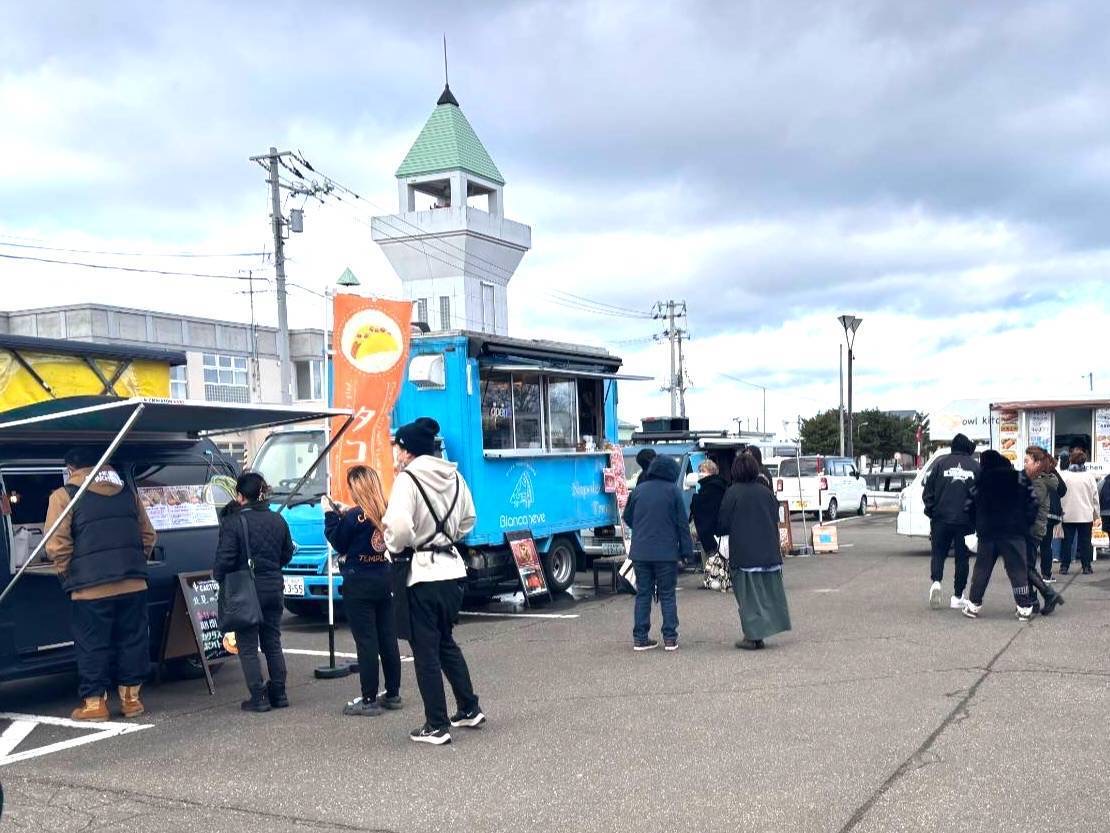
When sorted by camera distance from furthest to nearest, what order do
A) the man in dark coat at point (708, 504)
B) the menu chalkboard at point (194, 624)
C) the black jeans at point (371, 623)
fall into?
the man in dark coat at point (708, 504) → the menu chalkboard at point (194, 624) → the black jeans at point (371, 623)

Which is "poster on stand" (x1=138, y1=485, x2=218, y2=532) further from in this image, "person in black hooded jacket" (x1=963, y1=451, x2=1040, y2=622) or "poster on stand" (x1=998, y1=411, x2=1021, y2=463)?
"poster on stand" (x1=998, y1=411, x2=1021, y2=463)

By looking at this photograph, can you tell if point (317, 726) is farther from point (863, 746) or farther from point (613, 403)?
point (613, 403)

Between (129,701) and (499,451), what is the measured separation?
5.58m

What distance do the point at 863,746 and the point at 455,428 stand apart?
671cm

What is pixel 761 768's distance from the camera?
574 centimetres

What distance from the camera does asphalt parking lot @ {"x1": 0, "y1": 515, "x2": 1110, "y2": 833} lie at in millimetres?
5141

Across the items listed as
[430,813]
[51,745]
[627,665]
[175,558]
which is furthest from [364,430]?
[430,813]

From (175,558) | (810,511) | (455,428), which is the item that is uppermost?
(455,428)

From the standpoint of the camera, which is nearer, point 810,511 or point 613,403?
point 613,403

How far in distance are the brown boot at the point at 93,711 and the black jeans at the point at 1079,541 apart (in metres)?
12.1

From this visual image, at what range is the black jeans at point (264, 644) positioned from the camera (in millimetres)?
7566

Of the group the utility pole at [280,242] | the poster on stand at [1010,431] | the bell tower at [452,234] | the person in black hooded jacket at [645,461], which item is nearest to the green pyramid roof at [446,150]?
the bell tower at [452,234]

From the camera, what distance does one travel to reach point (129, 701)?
24.8 ft

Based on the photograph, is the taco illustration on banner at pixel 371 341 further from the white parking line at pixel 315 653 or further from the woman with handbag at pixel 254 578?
the white parking line at pixel 315 653
